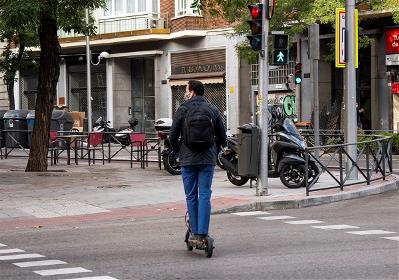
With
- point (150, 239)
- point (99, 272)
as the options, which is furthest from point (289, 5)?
point (99, 272)

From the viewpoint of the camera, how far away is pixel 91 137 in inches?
951

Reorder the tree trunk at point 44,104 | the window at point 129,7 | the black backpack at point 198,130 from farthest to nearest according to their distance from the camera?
1. the window at point 129,7
2. the tree trunk at point 44,104
3. the black backpack at point 198,130

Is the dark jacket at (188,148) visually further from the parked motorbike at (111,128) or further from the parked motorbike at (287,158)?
the parked motorbike at (111,128)

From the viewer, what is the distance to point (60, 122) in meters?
30.0

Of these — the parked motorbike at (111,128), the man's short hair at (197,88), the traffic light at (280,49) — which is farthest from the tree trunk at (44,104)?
the man's short hair at (197,88)

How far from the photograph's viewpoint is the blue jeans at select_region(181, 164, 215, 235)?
887cm

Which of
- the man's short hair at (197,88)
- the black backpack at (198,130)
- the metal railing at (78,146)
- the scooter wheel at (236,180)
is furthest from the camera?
the metal railing at (78,146)

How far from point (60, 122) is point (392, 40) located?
12.2 metres

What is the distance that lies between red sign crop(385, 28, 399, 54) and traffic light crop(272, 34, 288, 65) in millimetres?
17071

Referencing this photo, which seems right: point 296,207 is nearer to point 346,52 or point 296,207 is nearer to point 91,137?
point 346,52

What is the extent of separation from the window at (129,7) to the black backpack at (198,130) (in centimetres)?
2991

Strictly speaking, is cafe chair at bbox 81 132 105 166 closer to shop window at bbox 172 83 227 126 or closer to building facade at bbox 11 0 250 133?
building facade at bbox 11 0 250 133

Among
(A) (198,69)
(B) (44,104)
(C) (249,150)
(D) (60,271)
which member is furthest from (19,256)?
(A) (198,69)

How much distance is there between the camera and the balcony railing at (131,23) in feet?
125
